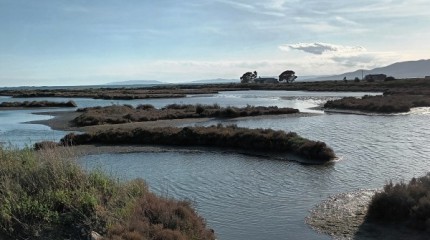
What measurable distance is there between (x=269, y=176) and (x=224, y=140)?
10.8 meters

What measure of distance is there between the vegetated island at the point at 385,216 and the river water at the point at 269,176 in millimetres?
698

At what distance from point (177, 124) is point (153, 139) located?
38.7 feet

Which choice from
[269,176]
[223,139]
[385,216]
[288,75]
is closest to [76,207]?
[385,216]

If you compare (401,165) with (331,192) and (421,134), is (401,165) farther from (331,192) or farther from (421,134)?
(421,134)

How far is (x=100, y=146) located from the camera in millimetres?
32406

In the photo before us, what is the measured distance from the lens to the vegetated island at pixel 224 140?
24875mm

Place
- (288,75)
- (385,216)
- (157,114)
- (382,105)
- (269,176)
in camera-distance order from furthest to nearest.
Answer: (288,75) < (382,105) < (157,114) < (269,176) < (385,216)

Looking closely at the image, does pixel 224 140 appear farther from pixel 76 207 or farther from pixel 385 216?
pixel 76 207

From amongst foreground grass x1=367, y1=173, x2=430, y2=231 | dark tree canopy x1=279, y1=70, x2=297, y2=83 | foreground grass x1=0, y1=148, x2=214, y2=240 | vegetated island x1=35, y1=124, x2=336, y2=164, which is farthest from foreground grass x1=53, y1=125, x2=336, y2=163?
dark tree canopy x1=279, y1=70, x2=297, y2=83

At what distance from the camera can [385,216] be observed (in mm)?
13266

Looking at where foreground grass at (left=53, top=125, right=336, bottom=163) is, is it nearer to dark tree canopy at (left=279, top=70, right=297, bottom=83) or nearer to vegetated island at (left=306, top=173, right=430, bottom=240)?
vegetated island at (left=306, top=173, right=430, bottom=240)

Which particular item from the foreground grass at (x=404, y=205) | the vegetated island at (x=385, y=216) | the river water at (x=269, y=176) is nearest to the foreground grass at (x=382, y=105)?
the river water at (x=269, y=176)

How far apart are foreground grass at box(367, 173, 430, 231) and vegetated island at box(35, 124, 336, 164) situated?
987 centimetres

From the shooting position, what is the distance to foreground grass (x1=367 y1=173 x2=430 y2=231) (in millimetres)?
12219
